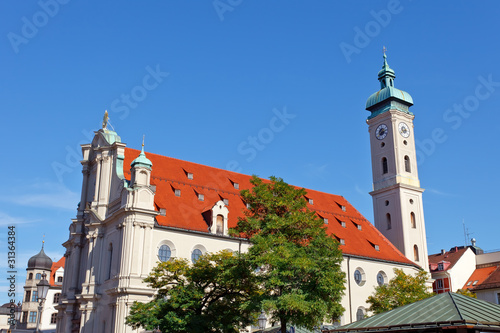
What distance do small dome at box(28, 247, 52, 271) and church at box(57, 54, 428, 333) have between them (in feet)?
139

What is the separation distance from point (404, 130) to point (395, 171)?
5530 millimetres

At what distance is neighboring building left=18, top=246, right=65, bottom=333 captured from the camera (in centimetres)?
7725

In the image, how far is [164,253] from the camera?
4253 centimetres

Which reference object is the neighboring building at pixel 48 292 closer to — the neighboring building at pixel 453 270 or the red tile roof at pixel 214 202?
the red tile roof at pixel 214 202

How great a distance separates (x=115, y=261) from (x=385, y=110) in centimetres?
3706

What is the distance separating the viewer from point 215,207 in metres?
45.5

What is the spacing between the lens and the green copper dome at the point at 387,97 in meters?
63.4

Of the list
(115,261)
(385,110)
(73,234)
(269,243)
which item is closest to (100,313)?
(115,261)

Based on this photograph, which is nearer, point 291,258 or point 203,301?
point 291,258

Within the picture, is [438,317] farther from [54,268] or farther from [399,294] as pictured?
[54,268]

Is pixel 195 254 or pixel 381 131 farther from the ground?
pixel 381 131

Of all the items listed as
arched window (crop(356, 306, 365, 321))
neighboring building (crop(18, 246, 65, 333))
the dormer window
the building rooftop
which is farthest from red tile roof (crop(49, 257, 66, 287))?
the building rooftop

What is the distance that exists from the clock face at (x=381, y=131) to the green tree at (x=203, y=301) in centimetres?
3581

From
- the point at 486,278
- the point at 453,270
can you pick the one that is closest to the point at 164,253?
the point at 486,278
